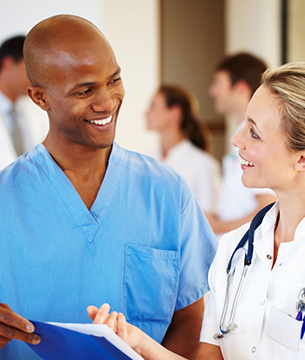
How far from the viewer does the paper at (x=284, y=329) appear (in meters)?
0.95

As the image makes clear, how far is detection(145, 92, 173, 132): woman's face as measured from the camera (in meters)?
3.28

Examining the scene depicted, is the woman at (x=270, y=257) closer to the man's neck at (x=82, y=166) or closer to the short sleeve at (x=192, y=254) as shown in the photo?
the short sleeve at (x=192, y=254)

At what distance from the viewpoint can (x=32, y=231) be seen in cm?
114

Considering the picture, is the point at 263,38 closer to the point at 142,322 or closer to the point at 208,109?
the point at 208,109

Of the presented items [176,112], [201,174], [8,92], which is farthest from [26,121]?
[201,174]

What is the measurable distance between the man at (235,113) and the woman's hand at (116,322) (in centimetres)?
138

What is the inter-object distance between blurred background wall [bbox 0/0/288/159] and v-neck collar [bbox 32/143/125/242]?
2.65m

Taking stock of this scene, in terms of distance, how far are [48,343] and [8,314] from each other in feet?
0.34

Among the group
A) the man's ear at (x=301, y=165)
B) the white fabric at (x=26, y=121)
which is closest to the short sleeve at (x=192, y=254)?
the man's ear at (x=301, y=165)

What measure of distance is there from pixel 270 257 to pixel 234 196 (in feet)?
4.52

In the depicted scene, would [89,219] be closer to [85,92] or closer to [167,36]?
[85,92]

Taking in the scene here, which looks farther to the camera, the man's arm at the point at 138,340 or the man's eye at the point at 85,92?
the man's eye at the point at 85,92

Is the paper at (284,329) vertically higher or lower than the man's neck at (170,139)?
lower

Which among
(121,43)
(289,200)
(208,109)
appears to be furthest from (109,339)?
(208,109)
